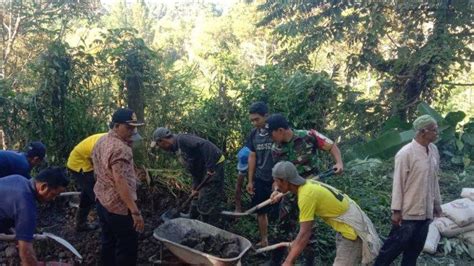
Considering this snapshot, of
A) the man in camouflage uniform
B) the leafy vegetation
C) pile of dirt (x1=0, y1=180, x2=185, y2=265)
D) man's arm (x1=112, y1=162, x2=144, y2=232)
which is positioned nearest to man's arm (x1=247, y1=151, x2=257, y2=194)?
the man in camouflage uniform

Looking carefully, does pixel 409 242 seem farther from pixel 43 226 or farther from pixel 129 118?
pixel 43 226

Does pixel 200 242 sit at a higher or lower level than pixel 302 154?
lower

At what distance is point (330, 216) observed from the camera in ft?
12.9

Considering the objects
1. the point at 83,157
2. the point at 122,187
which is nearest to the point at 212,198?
the point at 122,187

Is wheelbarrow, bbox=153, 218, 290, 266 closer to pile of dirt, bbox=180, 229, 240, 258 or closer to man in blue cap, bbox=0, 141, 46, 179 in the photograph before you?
pile of dirt, bbox=180, 229, 240, 258

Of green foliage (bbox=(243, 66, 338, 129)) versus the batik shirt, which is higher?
green foliage (bbox=(243, 66, 338, 129))

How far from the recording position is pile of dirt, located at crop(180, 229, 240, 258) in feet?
15.5

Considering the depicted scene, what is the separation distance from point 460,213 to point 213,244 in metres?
3.41

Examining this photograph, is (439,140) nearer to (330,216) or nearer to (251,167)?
(251,167)

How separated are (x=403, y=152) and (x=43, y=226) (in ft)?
15.7

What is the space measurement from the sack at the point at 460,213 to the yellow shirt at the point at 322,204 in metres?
2.90

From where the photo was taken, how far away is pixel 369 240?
3920 mm

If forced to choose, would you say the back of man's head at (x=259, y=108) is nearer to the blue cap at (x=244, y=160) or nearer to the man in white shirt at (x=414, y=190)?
the blue cap at (x=244, y=160)

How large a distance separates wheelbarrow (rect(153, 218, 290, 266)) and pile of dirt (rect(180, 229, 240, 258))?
0.04 metres
